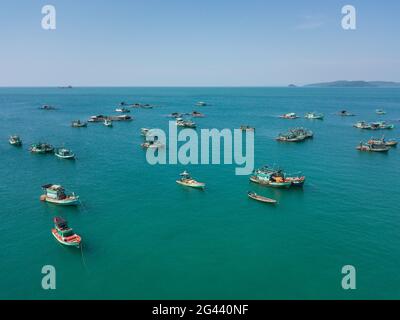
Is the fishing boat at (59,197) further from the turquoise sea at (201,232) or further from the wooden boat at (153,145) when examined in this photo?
the wooden boat at (153,145)

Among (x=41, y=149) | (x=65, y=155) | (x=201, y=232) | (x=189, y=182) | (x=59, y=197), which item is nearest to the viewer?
(x=201, y=232)

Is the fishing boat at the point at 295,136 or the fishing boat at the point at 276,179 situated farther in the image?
the fishing boat at the point at 295,136

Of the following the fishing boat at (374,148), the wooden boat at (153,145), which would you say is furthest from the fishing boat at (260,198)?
the fishing boat at (374,148)

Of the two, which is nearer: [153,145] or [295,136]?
[153,145]

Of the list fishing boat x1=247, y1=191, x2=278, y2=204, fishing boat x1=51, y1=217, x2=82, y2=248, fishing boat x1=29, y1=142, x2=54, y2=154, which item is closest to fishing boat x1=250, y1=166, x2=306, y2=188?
fishing boat x1=247, y1=191, x2=278, y2=204

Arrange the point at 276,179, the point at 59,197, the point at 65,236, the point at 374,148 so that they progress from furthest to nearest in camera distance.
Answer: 1. the point at 374,148
2. the point at 276,179
3. the point at 59,197
4. the point at 65,236


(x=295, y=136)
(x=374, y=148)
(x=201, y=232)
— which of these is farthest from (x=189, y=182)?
(x=374, y=148)

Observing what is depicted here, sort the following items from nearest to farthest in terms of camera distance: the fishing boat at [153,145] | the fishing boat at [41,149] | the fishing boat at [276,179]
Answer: the fishing boat at [276,179], the fishing boat at [41,149], the fishing boat at [153,145]

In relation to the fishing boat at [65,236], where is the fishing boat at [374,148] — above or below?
above

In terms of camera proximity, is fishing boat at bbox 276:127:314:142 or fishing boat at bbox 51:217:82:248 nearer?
fishing boat at bbox 51:217:82:248

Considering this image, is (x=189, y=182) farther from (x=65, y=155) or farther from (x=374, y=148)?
(x=374, y=148)

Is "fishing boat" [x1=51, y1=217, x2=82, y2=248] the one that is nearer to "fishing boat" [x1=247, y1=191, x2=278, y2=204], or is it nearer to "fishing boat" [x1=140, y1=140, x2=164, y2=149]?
"fishing boat" [x1=247, y1=191, x2=278, y2=204]

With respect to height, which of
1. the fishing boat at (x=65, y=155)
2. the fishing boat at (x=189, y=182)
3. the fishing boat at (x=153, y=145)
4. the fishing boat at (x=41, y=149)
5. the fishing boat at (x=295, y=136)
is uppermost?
the fishing boat at (x=295, y=136)
